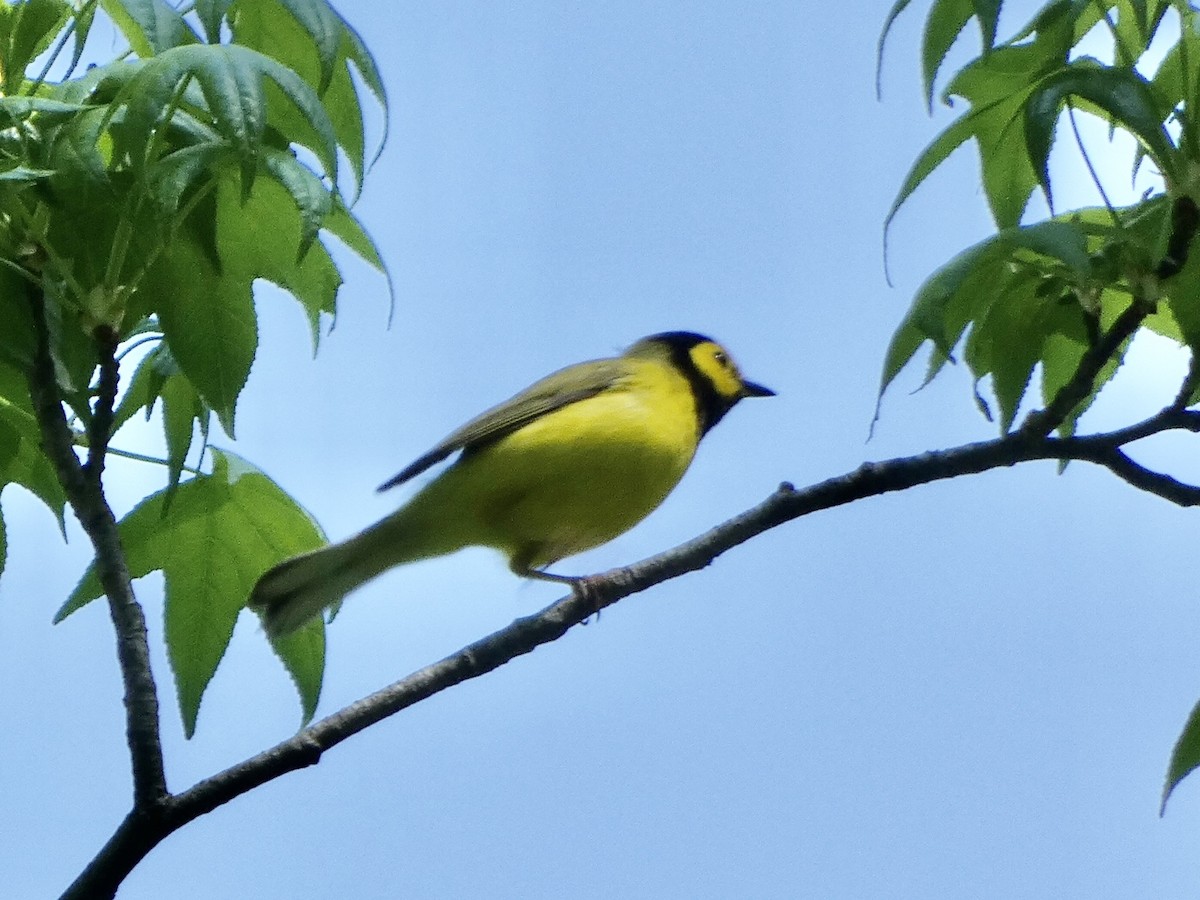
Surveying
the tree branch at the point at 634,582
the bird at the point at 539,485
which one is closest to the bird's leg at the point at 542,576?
the bird at the point at 539,485

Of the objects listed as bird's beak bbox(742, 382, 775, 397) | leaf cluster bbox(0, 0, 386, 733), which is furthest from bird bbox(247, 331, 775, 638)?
leaf cluster bbox(0, 0, 386, 733)

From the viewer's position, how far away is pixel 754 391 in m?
4.81

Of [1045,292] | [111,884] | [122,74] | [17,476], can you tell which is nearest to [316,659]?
[17,476]

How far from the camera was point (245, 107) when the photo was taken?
1834mm

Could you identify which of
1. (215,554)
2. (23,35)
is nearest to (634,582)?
(215,554)

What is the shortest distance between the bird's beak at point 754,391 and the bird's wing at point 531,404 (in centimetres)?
63

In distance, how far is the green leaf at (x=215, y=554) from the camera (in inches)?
99.8

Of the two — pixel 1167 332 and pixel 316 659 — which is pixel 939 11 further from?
pixel 316 659

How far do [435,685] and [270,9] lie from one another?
3.41 ft

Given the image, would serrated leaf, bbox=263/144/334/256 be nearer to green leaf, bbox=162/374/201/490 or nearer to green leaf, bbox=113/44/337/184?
green leaf, bbox=113/44/337/184

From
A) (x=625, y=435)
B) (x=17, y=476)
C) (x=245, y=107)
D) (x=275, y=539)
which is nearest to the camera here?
(x=245, y=107)

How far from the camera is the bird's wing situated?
3.82 m

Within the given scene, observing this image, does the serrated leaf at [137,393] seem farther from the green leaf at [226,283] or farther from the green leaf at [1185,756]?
the green leaf at [1185,756]

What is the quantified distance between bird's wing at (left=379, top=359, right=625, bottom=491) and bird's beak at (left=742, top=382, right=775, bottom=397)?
634mm
